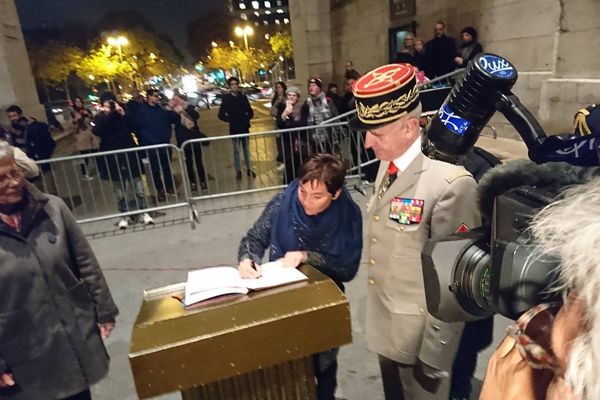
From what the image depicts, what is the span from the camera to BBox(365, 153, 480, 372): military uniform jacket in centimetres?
180

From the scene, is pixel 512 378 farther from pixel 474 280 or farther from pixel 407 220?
pixel 407 220

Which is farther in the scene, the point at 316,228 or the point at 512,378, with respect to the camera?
the point at 316,228

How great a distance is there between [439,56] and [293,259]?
7.55m

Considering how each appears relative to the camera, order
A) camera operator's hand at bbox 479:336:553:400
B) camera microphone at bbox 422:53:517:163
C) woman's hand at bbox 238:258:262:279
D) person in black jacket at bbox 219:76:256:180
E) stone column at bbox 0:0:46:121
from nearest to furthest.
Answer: camera operator's hand at bbox 479:336:553:400
camera microphone at bbox 422:53:517:163
woman's hand at bbox 238:258:262:279
person in black jacket at bbox 219:76:256:180
stone column at bbox 0:0:46:121

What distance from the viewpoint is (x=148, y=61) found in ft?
178

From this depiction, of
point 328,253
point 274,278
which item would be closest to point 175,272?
point 328,253

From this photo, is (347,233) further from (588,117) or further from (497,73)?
(588,117)

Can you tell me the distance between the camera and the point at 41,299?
2.20m

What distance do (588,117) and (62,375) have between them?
2541 millimetres

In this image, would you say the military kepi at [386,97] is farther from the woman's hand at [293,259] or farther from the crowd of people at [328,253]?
the woman's hand at [293,259]

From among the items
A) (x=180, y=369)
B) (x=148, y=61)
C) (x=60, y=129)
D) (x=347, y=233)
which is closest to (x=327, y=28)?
(x=60, y=129)

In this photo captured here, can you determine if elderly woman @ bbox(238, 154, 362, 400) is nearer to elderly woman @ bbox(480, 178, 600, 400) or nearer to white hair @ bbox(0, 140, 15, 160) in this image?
white hair @ bbox(0, 140, 15, 160)

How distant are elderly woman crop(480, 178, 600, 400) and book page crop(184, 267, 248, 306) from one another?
107cm

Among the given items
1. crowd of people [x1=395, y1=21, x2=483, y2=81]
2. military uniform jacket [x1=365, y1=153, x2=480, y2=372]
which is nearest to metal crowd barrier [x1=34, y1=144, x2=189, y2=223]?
military uniform jacket [x1=365, y1=153, x2=480, y2=372]
